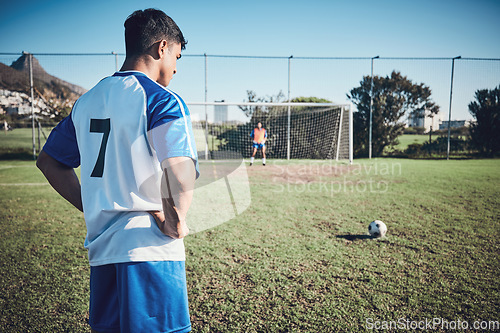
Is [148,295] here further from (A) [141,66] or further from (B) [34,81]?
(B) [34,81]

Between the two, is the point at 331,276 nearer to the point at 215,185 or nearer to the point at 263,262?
the point at 263,262

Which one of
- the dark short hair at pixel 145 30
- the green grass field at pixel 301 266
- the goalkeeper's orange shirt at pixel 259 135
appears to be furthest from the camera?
the goalkeeper's orange shirt at pixel 259 135

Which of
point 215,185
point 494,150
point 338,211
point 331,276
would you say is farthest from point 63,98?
point 494,150

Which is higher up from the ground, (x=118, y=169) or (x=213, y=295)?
(x=118, y=169)

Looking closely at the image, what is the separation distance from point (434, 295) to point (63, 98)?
16.6m

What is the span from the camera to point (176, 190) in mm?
1008

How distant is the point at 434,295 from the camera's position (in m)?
2.58

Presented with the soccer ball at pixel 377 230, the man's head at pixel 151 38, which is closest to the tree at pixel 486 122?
the soccer ball at pixel 377 230

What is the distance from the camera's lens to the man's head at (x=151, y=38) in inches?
46.8

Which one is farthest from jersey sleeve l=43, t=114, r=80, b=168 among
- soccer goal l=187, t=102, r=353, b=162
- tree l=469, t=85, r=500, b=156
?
tree l=469, t=85, r=500, b=156

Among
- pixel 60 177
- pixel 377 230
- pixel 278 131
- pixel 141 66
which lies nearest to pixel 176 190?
pixel 141 66

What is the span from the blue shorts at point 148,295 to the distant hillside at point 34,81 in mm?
15781

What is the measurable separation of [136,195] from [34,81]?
15.8 m

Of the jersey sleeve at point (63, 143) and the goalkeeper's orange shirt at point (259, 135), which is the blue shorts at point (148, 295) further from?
the goalkeeper's orange shirt at point (259, 135)
